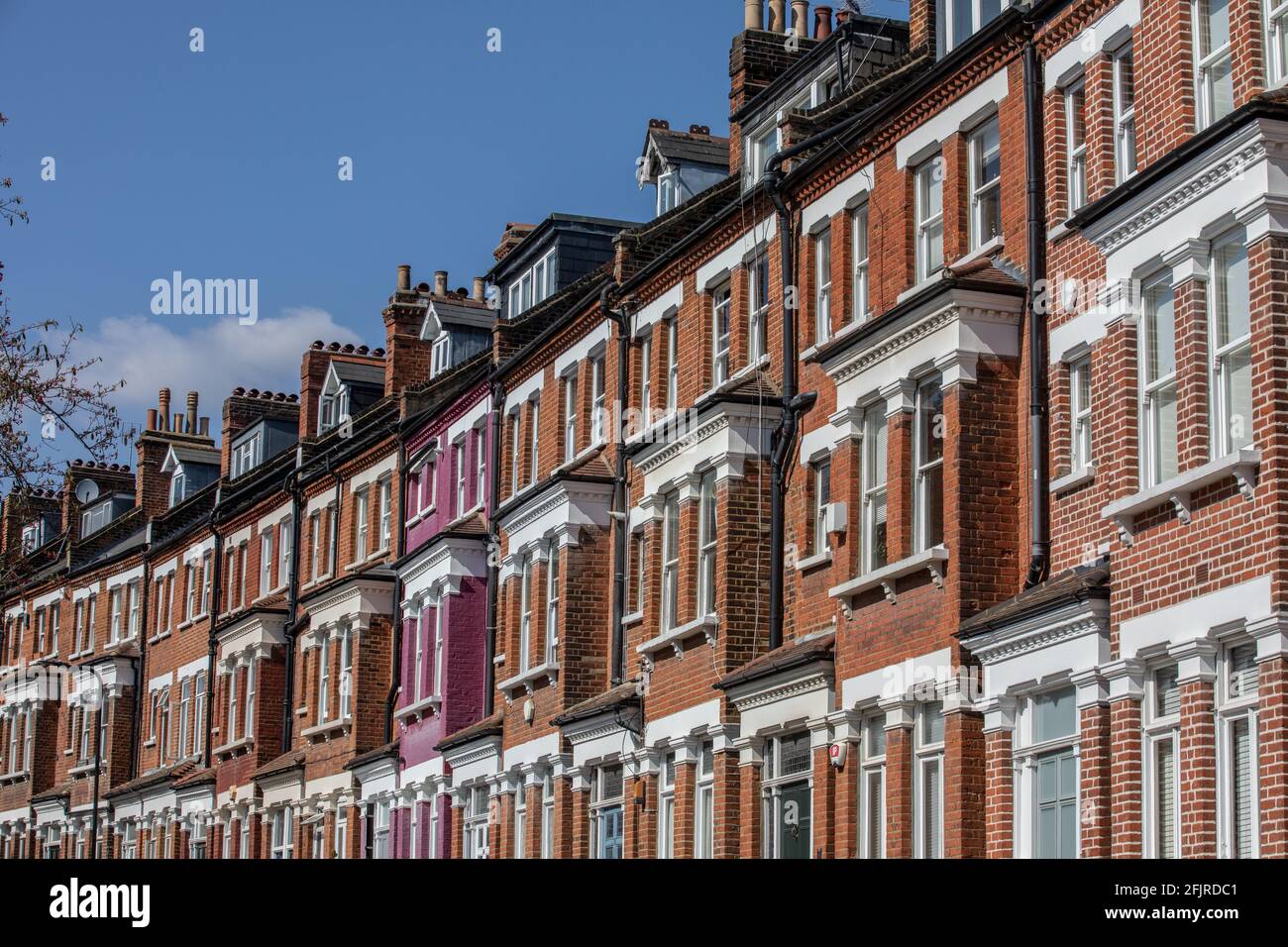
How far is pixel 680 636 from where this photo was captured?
2988 centimetres

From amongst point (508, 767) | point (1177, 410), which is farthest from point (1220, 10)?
point (508, 767)

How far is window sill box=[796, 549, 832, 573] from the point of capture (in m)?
26.8

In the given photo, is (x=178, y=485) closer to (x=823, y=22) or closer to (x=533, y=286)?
(x=533, y=286)

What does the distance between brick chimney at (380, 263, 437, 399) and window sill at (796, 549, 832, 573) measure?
22.9m

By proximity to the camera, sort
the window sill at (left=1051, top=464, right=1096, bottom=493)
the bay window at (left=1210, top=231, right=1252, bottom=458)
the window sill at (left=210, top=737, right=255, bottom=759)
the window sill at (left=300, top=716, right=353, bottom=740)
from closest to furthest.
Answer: the bay window at (left=1210, top=231, right=1252, bottom=458), the window sill at (left=1051, top=464, right=1096, bottom=493), the window sill at (left=300, top=716, right=353, bottom=740), the window sill at (left=210, top=737, right=255, bottom=759)

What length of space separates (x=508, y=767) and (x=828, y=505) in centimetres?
1231

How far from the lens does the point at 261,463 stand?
185 ft

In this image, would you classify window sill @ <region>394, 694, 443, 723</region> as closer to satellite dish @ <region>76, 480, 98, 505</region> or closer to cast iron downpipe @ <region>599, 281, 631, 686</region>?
cast iron downpipe @ <region>599, 281, 631, 686</region>

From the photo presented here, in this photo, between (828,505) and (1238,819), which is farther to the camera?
(828,505)

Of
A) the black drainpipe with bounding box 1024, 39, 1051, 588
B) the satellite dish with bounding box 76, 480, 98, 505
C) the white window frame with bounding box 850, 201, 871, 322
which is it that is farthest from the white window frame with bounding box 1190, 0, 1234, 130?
the satellite dish with bounding box 76, 480, 98, 505

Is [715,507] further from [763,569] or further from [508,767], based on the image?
[508,767]

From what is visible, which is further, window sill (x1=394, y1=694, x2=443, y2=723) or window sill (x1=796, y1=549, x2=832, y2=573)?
window sill (x1=394, y1=694, x2=443, y2=723)

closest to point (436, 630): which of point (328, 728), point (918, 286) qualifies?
point (328, 728)
